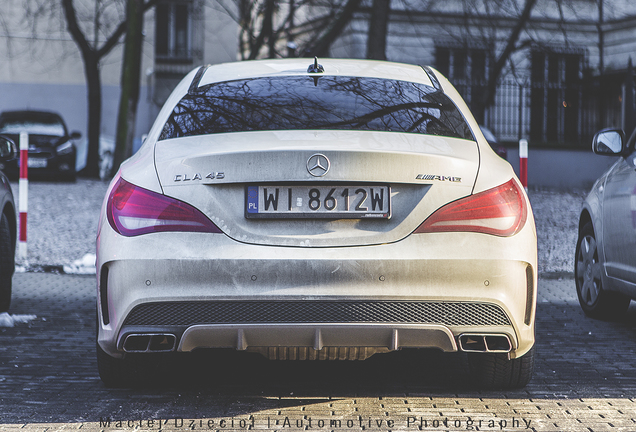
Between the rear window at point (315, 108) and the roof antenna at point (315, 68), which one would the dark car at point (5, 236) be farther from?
the roof antenna at point (315, 68)

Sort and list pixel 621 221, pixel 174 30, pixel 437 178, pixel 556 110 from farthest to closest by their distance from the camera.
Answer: pixel 174 30
pixel 556 110
pixel 621 221
pixel 437 178

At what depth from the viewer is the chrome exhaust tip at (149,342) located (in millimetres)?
3619

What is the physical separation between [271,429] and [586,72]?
2392 cm

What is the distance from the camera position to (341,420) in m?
3.66

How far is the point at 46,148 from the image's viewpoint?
20.4m

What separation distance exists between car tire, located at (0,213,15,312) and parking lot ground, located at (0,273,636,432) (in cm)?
74

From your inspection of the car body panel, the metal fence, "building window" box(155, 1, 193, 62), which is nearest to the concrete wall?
the metal fence

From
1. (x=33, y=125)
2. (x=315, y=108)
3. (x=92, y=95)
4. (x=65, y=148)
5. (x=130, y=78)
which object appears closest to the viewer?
(x=315, y=108)

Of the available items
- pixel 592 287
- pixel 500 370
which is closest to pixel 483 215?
pixel 500 370

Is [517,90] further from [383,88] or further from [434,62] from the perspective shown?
[383,88]

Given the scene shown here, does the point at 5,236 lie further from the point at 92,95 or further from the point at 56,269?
the point at 92,95

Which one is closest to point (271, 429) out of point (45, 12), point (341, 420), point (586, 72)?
point (341, 420)

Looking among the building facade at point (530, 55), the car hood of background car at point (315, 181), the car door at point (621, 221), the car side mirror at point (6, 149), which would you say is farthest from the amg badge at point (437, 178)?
the building facade at point (530, 55)

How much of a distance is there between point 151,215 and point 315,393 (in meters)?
1.21
